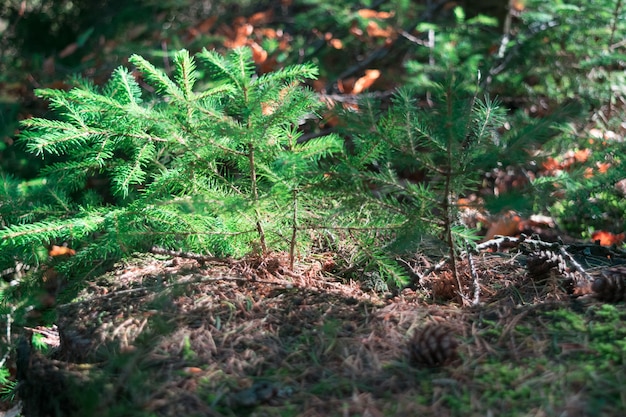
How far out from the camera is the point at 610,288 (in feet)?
6.04

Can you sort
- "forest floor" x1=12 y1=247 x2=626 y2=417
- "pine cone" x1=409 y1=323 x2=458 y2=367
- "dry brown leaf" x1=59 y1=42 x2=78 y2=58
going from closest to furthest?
1. "forest floor" x1=12 y1=247 x2=626 y2=417
2. "pine cone" x1=409 y1=323 x2=458 y2=367
3. "dry brown leaf" x1=59 y1=42 x2=78 y2=58

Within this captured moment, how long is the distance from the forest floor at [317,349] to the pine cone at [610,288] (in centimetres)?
4

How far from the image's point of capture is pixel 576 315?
1766 mm

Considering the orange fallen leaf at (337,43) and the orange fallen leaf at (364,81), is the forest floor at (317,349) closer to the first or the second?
the orange fallen leaf at (364,81)

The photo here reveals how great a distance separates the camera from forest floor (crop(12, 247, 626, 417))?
147cm

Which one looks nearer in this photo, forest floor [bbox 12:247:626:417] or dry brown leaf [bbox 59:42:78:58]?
forest floor [bbox 12:247:626:417]

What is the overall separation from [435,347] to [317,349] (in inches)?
14.0

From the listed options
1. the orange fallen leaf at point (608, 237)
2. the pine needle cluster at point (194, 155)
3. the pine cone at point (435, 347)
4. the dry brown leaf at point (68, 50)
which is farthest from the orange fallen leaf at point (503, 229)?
the dry brown leaf at point (68, 50)

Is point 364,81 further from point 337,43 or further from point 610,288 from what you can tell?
point 610,288

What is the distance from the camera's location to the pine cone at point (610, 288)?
6.04 ft

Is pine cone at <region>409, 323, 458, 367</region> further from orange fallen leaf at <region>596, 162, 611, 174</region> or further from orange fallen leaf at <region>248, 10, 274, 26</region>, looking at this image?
orange fallen leaf at <region>248, 10, 274, 26</region>

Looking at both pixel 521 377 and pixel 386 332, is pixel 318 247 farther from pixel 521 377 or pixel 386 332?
pixel 521 377

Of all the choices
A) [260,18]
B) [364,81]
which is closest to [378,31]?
[364,81]

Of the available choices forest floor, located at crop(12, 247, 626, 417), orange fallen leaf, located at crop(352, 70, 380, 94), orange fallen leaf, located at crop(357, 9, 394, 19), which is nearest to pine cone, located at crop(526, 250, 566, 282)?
forest floor, located at crop(12, 247, 626, 417)
